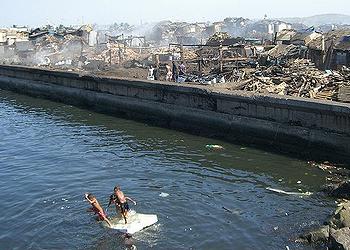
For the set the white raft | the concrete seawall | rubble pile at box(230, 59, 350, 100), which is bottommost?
the white raft

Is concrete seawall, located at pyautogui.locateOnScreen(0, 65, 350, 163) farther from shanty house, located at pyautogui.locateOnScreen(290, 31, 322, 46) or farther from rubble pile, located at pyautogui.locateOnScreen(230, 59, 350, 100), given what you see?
→ shanty house, located at pyautogui.locateOnScreen(290, 31, 322, 46)

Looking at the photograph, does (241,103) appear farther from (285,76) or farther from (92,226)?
(92,226)

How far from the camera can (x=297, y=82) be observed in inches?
851

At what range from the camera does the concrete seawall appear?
1620cm

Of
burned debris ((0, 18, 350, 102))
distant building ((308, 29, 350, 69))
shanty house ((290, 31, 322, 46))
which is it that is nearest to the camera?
burned debris ((0, 18, 350, 102))

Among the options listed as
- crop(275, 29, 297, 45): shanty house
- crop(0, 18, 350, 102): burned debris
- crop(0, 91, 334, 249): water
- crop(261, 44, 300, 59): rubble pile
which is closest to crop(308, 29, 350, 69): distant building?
crop(0, 18, 350, 102): burned debris

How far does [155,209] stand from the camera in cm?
1216

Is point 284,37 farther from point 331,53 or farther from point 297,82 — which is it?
point 297,82

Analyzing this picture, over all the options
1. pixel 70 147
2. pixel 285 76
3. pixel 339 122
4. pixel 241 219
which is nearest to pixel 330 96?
pixel 339 122

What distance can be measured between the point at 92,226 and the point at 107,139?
9.50 meters

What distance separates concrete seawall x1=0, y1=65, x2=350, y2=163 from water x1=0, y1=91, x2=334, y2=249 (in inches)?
39.9

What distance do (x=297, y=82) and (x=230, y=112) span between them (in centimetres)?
415

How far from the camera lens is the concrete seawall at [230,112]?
1620 centimetres

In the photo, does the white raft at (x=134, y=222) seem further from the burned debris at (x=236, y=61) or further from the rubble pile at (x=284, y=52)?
the rubble pile at (x=284, y=52)
